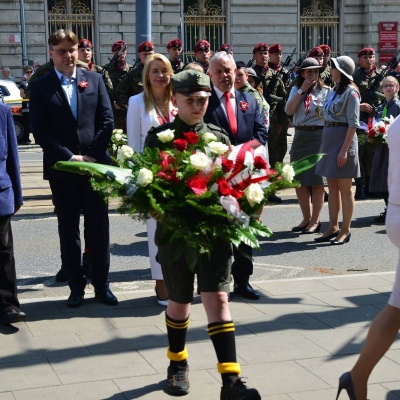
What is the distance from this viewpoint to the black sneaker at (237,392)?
4590 millimetres

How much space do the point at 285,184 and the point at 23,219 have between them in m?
7.12

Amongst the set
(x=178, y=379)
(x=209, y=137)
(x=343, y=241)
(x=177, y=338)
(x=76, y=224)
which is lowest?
(x=343, y=241)

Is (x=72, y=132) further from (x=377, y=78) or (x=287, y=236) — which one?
(x=377, y=78)

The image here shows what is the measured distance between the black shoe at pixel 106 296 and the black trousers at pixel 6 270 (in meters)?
0.82

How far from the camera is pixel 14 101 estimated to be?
23.5 meters

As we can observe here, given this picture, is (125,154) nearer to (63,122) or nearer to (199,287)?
(199,287)

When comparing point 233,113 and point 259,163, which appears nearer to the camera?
point 259,163

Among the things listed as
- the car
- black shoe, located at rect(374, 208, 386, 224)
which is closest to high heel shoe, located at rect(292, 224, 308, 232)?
black shoe, located at rect(374, 208, 386, 224)

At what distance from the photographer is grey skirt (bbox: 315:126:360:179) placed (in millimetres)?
9453

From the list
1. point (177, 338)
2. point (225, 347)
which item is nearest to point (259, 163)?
point (225, 347)

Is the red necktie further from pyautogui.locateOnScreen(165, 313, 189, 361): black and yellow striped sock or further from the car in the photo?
the car

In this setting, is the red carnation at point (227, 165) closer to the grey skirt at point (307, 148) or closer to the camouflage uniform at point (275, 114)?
the grey skirt at point (307, 148)

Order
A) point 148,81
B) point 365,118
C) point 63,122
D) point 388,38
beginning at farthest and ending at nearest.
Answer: point 388,38 → point 365,118 → point 63,122 → point 148,81

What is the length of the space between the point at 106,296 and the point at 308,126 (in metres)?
4.08
